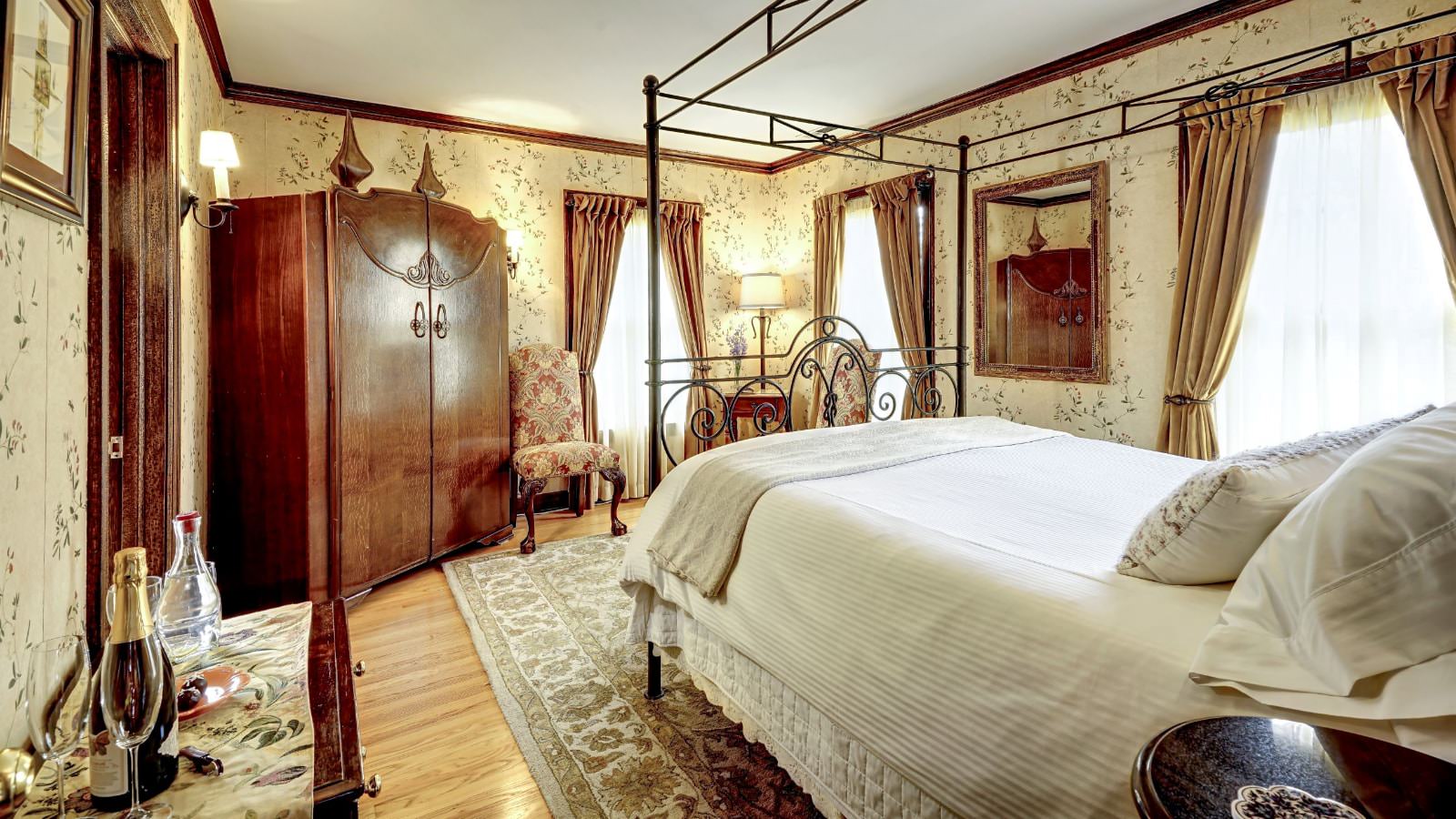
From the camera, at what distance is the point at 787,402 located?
2969 millimetres

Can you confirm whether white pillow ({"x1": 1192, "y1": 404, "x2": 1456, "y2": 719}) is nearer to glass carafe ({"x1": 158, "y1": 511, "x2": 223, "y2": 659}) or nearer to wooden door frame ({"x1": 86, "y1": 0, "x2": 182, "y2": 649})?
glass carafe ({"x1": 158, "y1": 511, "x2": 223, "y2": 659})

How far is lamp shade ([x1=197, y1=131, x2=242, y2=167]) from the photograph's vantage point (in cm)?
269

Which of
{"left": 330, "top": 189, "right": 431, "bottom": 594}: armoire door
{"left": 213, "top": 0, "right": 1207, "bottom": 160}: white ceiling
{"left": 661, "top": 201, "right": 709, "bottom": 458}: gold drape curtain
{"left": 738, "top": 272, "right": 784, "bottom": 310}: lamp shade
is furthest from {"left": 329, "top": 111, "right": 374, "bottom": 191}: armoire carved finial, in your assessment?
{"left": 738, "top": 272, "right": 784, "bottom": 310}: lamp shade

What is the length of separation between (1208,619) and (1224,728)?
251mm

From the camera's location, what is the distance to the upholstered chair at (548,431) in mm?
4074

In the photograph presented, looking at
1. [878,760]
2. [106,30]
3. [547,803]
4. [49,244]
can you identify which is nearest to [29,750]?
[49,244]

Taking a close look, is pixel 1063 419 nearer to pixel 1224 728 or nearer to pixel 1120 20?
pixel 1120 20

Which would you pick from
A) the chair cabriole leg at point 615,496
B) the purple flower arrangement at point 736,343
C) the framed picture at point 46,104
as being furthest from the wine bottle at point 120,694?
the purple flower arrangement at point 736,343

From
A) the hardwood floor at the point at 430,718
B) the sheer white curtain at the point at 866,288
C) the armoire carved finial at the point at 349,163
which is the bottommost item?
the hardwood floor at the point at 430,718

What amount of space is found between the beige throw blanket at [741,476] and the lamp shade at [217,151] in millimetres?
2239

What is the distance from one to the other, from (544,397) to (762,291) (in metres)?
1.81

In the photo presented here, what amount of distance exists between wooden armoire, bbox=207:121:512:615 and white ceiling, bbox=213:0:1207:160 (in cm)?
54

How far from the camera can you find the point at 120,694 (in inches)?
35.4

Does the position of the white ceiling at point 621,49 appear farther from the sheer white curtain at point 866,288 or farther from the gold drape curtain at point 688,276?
the gold drape curtain at point 688,276
